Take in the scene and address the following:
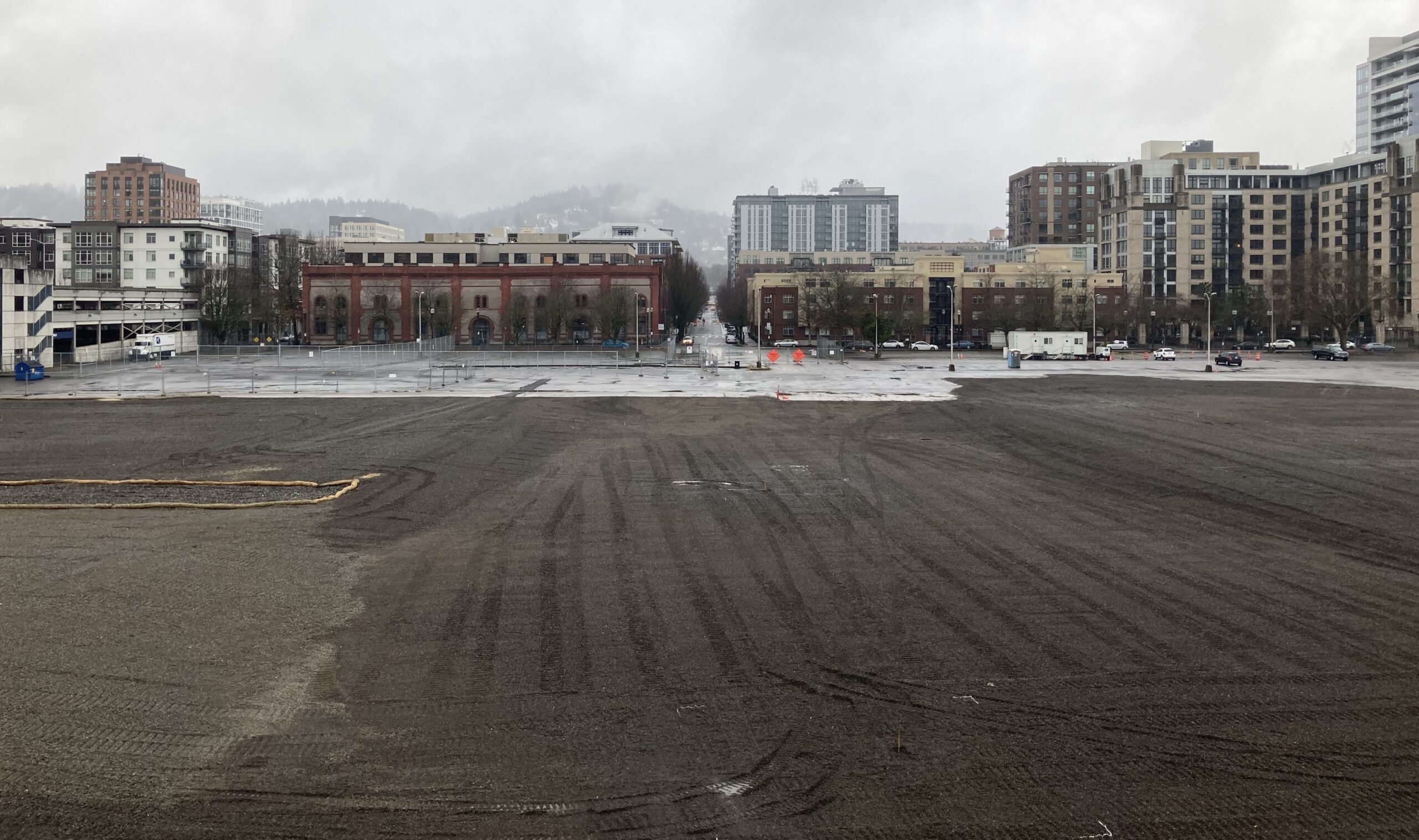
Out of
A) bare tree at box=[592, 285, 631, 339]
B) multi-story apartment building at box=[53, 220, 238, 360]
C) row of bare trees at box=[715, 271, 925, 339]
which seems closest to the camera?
bare tree at box=[592, 285, 631, 339]

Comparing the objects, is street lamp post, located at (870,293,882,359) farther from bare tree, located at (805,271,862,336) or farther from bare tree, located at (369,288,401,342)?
bare tree, located at (369,288,401,342)

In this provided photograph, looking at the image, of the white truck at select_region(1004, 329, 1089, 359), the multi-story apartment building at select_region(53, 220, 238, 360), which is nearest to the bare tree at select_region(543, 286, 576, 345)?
the multi-story apartment building at select_region(53, 220, 238, 360)

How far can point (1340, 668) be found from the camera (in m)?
11.2

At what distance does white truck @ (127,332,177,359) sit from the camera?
286ft

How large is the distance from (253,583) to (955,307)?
138 m

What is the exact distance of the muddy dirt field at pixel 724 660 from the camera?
8320 millimetres

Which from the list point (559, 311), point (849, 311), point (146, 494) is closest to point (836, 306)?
point (849, 311)

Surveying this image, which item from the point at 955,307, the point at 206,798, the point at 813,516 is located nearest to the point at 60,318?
the point at 813,516

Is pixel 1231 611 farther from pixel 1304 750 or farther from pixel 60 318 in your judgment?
pixel 60 318

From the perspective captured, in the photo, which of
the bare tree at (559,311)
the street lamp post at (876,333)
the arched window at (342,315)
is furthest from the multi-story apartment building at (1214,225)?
the arched window at (342,315)

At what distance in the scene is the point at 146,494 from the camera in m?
22.6

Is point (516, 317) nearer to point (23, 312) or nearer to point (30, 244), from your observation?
point (23, 312)

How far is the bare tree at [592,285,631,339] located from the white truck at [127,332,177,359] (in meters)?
41.0

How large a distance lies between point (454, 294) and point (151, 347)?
37.8 meters
